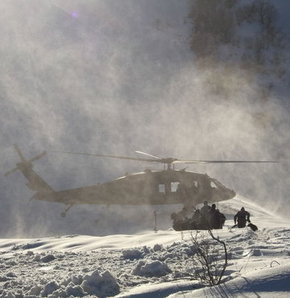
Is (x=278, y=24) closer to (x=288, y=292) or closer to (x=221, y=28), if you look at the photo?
(x=221, y=28)

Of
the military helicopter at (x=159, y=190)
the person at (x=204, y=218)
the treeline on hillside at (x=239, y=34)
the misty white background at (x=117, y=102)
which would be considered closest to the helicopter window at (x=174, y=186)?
the military helicopter at (x=159, y=190)

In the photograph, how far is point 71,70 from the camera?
41.6 metres

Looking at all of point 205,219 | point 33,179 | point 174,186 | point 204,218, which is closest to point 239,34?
point 174,186

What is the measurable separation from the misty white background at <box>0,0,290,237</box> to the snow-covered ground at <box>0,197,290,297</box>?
1418 cm

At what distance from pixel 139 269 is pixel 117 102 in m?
32.8

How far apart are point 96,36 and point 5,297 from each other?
41760mm

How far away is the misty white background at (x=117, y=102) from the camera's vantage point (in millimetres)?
30984

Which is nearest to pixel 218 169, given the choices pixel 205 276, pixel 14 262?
pixel 14 262

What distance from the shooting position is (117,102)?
129 feet

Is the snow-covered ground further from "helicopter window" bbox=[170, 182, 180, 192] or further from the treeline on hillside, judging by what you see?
the treeline on hillside

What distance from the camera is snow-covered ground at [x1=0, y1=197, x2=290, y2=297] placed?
5.15 m

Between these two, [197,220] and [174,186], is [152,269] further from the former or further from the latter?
[174,186]

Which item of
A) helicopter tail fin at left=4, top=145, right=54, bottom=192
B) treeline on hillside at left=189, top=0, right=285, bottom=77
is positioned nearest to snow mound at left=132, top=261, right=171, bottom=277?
helicopter tail fin at left=4, top=145, right=54, bottom=192

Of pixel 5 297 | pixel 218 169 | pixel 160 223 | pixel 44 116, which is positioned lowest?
pixel 5 297
